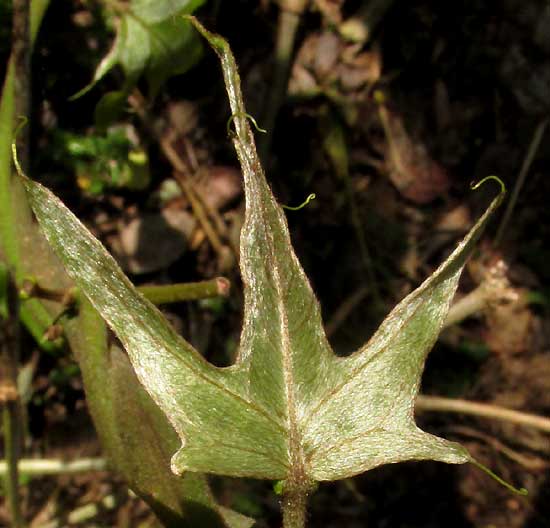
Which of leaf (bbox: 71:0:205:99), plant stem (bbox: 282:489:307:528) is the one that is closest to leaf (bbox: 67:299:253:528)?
plant stem (bbox: 282:489:307:528)

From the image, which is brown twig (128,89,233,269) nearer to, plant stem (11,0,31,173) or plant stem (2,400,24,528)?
plant stem (11,0,31,173)

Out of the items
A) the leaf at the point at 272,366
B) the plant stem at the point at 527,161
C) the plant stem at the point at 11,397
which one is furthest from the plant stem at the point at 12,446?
the plant stem at the point at 527,161

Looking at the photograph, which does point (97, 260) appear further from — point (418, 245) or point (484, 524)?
point (484, 524)

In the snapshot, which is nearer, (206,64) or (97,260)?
(97,260)

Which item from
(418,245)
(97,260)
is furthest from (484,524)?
(97,260)

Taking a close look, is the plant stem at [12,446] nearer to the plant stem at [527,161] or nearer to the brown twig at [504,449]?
the brown twig at [504,449]

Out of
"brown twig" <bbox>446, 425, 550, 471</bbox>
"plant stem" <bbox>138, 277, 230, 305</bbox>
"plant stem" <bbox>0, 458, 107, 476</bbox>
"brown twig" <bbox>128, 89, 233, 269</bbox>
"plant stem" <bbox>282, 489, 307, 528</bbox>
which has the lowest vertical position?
"brown twig" <bbox>446, 425, 550, 471</bbox>

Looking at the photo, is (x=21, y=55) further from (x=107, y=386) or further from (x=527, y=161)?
(x=527, y=161)
